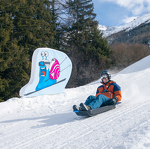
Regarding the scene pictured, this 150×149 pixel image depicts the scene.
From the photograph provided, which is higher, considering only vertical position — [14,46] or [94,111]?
[14,46]

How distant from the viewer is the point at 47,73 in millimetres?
7098

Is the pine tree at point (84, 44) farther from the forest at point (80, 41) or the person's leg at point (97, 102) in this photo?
the person's leg at point (97, 102)

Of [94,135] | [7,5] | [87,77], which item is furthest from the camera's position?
[87,77]

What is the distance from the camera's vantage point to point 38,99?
6.02 m

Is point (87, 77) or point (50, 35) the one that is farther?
point (87, 77)

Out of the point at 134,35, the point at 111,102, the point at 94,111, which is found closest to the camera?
the point at 94,111

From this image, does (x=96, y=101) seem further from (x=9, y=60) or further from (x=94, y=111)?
(x=9, y=60)

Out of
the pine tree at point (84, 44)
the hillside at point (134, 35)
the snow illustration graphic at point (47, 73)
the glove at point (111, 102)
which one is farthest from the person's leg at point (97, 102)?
the hillside at point (134, 35)

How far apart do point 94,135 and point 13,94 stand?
11048mm

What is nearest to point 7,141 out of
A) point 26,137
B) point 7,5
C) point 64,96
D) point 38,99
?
point 26,137

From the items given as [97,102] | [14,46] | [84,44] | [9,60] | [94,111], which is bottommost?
[94,111]

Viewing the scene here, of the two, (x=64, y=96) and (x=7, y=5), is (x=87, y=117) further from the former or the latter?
(x=7, y=5)

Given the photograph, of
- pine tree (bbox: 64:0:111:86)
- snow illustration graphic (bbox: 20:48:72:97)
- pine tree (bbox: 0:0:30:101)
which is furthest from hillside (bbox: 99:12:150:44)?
snow illustration graphic (bbox: 20:48:72:97)

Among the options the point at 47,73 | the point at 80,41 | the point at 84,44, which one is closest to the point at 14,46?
the point at 47,73
